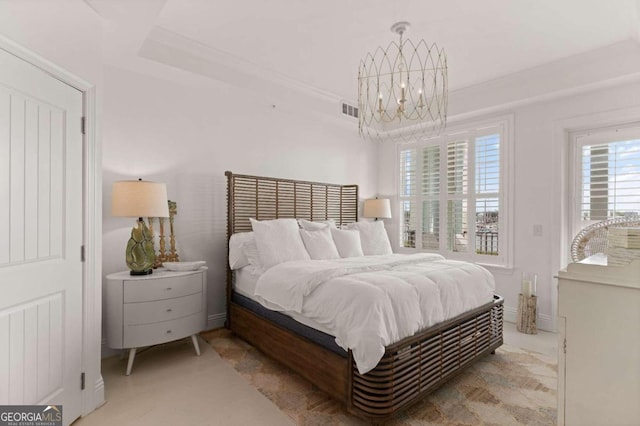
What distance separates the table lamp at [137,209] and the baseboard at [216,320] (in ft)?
3.58

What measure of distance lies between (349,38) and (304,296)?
2.30 meters

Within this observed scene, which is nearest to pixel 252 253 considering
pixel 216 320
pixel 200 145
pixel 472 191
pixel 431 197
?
pixel 216 320

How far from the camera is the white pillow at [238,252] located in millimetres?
3242

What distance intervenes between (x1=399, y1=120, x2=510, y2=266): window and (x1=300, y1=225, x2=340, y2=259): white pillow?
1.99 metres

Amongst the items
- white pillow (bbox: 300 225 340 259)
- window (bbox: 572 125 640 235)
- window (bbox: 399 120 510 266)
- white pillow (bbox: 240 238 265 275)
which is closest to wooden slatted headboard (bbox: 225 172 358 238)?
white pillow (bbox: 240 238 265 275)

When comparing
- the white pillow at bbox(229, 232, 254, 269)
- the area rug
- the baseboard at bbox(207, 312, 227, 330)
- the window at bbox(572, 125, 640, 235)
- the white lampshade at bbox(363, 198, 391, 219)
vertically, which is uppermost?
the window at bbox(572, 125, 640, 235)

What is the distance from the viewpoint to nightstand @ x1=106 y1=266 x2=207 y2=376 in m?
2.50

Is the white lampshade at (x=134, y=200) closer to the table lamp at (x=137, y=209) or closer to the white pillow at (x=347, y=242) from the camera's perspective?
the table lamp at (x=137, y=209)

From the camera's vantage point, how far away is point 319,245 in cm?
333

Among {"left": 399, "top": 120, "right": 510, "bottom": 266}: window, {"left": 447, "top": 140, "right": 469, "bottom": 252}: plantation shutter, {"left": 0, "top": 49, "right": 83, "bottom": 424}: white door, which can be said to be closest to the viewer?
{"left": 0, "top": 49, "right": 83, "bottom": 424}: white door

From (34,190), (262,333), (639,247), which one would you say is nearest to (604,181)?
(639,247)

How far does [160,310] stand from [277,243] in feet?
3.61

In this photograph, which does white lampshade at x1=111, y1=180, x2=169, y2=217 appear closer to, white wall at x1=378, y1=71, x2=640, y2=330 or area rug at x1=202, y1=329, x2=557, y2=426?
area rug at x1=202, y1=329, x2=557, y2=426

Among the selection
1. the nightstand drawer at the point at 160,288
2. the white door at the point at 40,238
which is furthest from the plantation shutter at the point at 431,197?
the white door at the point at 40,238
